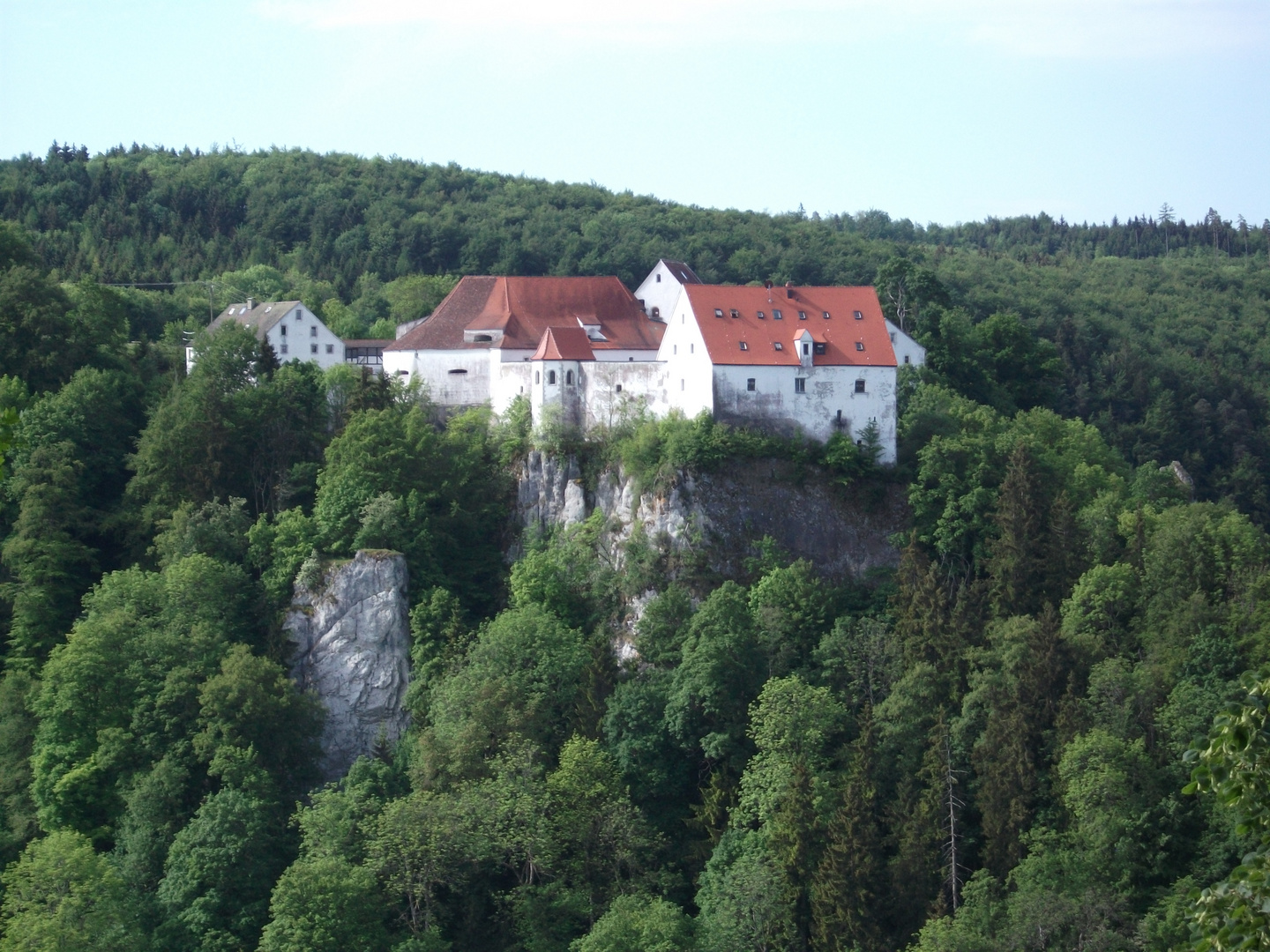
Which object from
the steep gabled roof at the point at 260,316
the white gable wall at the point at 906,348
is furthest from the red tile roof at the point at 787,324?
the steep gabled roof at the point at 260,316

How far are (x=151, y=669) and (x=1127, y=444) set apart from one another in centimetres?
5911

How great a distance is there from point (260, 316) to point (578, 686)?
25259mm

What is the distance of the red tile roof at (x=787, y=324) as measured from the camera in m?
53.8

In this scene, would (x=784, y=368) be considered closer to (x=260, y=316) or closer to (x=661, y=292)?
(x=661, y=292)

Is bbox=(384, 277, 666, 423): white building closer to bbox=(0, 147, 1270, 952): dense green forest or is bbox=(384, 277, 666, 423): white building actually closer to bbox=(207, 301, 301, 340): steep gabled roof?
bbox=(0, 147, 1270, 952): dense green forest

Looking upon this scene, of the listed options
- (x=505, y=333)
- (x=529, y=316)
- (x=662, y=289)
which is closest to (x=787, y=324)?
(x=662, y=289)

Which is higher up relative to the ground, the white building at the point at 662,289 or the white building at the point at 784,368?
the white building at the point at 662,289

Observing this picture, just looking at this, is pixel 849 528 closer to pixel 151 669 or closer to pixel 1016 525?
pixel 1016 525

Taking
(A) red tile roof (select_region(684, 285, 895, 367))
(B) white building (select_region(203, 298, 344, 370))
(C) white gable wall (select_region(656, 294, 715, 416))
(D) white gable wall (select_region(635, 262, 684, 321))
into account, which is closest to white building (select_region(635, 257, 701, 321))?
(D) white gable wall (select_region(635, 262, 684, 321))

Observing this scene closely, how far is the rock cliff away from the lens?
5350cm

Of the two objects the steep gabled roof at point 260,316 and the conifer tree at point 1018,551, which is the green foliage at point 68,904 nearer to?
the steep gabled roof at point 260,316

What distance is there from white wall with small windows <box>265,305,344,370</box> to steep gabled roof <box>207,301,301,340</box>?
0.98ft

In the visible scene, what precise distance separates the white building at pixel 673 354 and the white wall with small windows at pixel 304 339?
19.5 ft

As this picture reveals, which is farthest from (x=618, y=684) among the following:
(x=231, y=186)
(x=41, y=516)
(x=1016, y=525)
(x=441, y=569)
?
(x=231, y=186)
